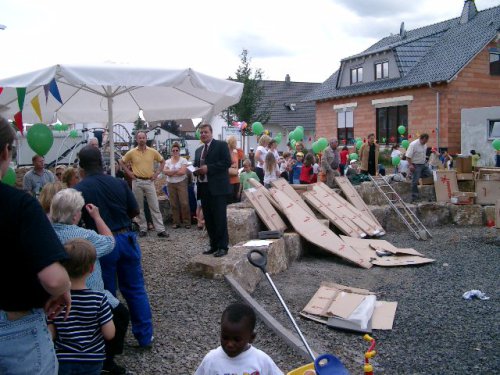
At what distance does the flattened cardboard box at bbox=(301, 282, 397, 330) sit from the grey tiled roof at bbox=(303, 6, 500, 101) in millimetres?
19238

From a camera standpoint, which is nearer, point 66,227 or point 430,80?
point 66,227

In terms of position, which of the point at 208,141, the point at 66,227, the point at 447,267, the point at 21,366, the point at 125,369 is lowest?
the point at 447,267

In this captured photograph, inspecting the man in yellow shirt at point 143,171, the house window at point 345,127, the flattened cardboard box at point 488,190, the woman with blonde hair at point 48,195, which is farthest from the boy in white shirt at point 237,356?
Answer: the house window at point 345,127

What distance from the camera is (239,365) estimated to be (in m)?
2.51

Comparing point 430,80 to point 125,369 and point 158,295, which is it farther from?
point 125,369

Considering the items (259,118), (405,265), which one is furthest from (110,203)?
(259,118)

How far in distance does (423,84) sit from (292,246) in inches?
711

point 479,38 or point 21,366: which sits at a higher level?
point 479,38

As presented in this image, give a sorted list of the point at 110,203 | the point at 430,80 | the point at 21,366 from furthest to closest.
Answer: the point at 430,80
the point at 110,203
the point at 21,366

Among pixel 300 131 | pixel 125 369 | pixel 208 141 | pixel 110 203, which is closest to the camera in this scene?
pixel 125 369

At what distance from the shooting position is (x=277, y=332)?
474cm

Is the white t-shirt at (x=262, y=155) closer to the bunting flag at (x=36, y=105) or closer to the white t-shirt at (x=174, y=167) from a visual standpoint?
the white t-shirt at (x=174, y=167)

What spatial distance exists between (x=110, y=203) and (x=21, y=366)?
2.15m

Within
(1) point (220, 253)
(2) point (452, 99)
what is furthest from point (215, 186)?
(2) point (452, 99)
